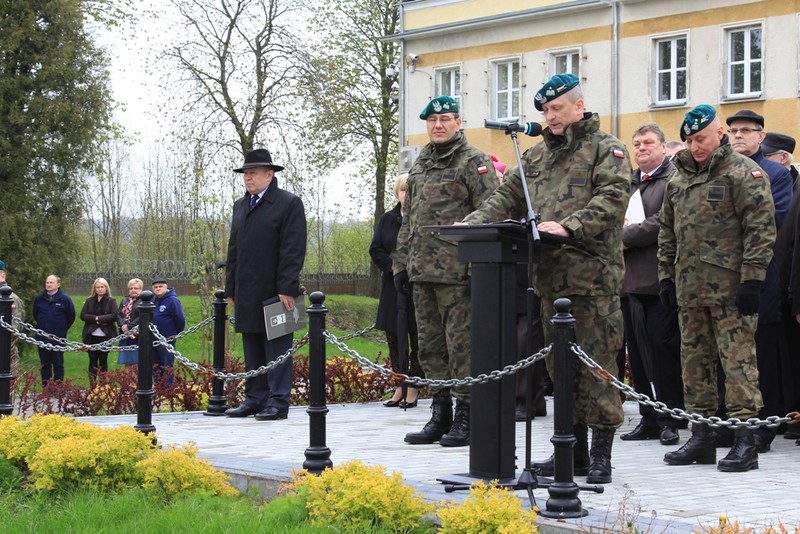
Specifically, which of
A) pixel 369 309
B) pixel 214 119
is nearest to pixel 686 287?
pixel 214 119

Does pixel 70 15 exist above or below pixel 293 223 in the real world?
above

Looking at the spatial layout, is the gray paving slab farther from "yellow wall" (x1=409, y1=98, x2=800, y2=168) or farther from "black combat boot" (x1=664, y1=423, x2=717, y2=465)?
"yellow wall" (x1=409, y1=98, x2=800, y2=168)

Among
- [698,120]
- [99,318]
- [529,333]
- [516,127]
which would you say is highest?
[698,120]

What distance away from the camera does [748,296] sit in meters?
7.12

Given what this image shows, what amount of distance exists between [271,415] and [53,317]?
942cm

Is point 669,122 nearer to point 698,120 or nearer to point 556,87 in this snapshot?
point 698,120

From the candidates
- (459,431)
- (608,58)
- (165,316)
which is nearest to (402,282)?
(459,431)

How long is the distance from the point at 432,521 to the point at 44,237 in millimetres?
21613

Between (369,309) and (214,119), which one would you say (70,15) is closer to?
(214,119)

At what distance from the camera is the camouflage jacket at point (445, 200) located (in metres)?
8.07

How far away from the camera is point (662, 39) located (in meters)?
32.2

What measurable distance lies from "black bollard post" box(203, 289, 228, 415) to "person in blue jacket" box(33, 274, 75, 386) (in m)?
7.93

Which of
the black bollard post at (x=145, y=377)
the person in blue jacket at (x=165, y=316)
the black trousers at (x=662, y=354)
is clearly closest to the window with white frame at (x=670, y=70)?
the person in blue jacket at (x=165, y=316)

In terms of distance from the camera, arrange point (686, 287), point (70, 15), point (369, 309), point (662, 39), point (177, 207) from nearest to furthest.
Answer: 1. point (686, 287)
2. point (70, 15)
3. point (662, 39)
4. point (369, 309)
5. point (177, 207)
